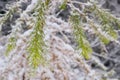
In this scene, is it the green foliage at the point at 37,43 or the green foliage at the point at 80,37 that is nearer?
the green foliage at the point at 37,43

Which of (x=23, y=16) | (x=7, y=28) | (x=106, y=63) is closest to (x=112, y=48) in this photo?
(x=106, y=63)

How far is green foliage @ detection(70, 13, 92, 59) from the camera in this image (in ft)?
3.83

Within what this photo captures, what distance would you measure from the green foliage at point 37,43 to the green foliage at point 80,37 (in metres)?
0.15

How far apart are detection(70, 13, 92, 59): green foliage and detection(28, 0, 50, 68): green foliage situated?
15 cm

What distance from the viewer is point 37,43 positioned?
3.48 ft

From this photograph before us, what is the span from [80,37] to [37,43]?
0.19m

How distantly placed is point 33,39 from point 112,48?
6.09 meters

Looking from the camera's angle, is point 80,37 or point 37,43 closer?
point 37,43

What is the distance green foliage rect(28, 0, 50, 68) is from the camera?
1038 millimetres

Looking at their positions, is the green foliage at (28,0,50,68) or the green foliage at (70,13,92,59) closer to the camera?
the green foliage at (28,0,50,68)

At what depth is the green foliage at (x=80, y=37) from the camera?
45.9 inches

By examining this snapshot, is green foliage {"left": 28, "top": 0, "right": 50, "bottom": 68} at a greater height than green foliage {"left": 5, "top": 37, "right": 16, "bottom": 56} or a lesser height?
greater

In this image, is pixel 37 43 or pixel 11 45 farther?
pixel 11 45

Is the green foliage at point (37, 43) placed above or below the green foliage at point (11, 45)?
above
